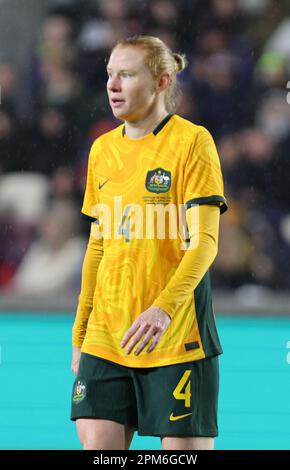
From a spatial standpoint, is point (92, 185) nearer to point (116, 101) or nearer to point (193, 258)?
point (116, 101)

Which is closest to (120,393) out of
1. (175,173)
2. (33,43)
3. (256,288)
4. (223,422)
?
(175,173)

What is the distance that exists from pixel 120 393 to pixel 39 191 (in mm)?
5520

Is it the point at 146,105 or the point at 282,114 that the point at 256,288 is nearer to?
the point at 282,114

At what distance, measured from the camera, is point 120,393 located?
114 inches

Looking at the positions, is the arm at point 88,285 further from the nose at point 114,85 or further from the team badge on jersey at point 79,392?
the nose at point 114,85

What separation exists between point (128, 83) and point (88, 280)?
58 centimetres

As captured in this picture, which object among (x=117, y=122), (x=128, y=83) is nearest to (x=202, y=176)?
(x=128, y=83)

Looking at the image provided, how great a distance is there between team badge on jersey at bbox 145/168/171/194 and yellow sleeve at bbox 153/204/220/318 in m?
0.10

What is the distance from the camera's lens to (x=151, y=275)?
289 cm

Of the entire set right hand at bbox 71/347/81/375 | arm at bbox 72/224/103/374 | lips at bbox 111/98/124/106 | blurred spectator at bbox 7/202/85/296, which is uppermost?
blurred spectator at bbox 7/202/85/296

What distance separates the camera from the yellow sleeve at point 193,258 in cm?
276

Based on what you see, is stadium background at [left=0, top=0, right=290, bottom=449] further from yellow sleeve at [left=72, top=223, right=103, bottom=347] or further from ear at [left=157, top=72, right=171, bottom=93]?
ear at [left=157, top=72, right=171, bottom=93]

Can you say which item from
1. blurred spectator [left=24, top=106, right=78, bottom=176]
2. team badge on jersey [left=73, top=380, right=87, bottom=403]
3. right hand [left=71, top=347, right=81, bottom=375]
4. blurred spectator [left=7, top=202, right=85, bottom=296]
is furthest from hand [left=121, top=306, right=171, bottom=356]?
blurred spectator [left=24, top=106, right=78, bottom=176]

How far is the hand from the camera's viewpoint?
2676 millimetres
